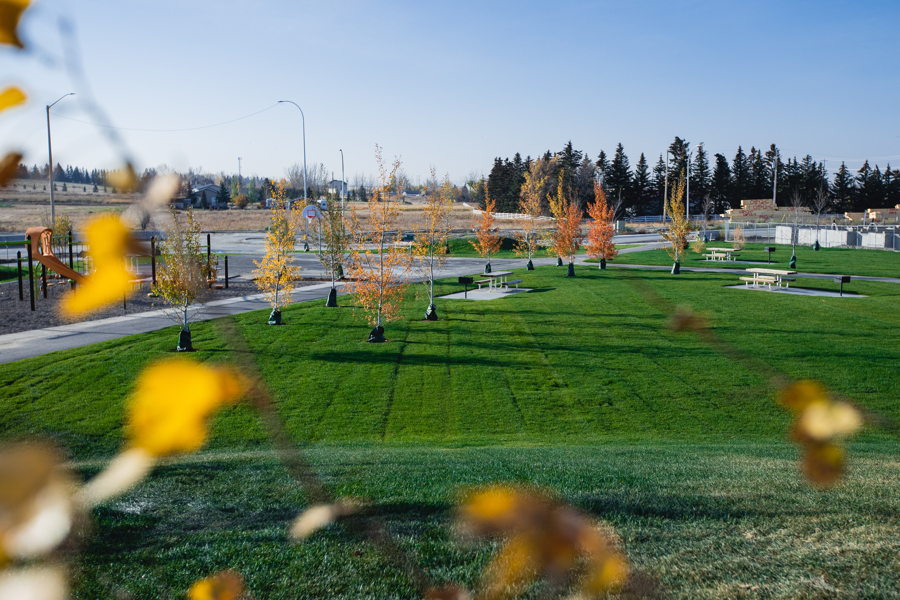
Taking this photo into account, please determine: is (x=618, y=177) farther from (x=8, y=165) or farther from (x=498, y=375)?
(x=8, y=165)

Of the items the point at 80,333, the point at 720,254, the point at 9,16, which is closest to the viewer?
the point at 9,16

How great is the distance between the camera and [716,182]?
78312 mm

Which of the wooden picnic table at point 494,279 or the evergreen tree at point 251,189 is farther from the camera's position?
the wooden picnic table at point 494,279

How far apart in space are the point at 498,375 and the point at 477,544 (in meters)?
9.47

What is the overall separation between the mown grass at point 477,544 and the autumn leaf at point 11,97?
326cm

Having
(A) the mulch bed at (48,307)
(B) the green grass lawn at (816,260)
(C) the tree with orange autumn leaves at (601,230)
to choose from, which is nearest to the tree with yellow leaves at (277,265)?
(A) the mulch bed at (48,307)

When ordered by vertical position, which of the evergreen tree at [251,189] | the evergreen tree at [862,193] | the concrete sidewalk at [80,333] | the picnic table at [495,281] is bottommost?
the concrete sidewalk at [80,333]

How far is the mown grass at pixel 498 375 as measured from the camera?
9984mm

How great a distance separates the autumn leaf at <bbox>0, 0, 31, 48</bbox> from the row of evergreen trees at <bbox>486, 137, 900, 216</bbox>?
238 feet

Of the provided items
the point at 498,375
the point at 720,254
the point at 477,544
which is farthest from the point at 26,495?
the point at 720,254

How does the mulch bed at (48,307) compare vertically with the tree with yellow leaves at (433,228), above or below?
below

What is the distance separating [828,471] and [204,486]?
6.10 m

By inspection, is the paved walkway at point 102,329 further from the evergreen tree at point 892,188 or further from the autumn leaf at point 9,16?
the evergreen tree at point 892,188

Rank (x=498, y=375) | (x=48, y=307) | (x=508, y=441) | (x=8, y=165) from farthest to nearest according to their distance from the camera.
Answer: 1. (x=48, y=307)
2. (x=498, y=375)
3. (x=508, y=441)
4. (x=8, y=165)
